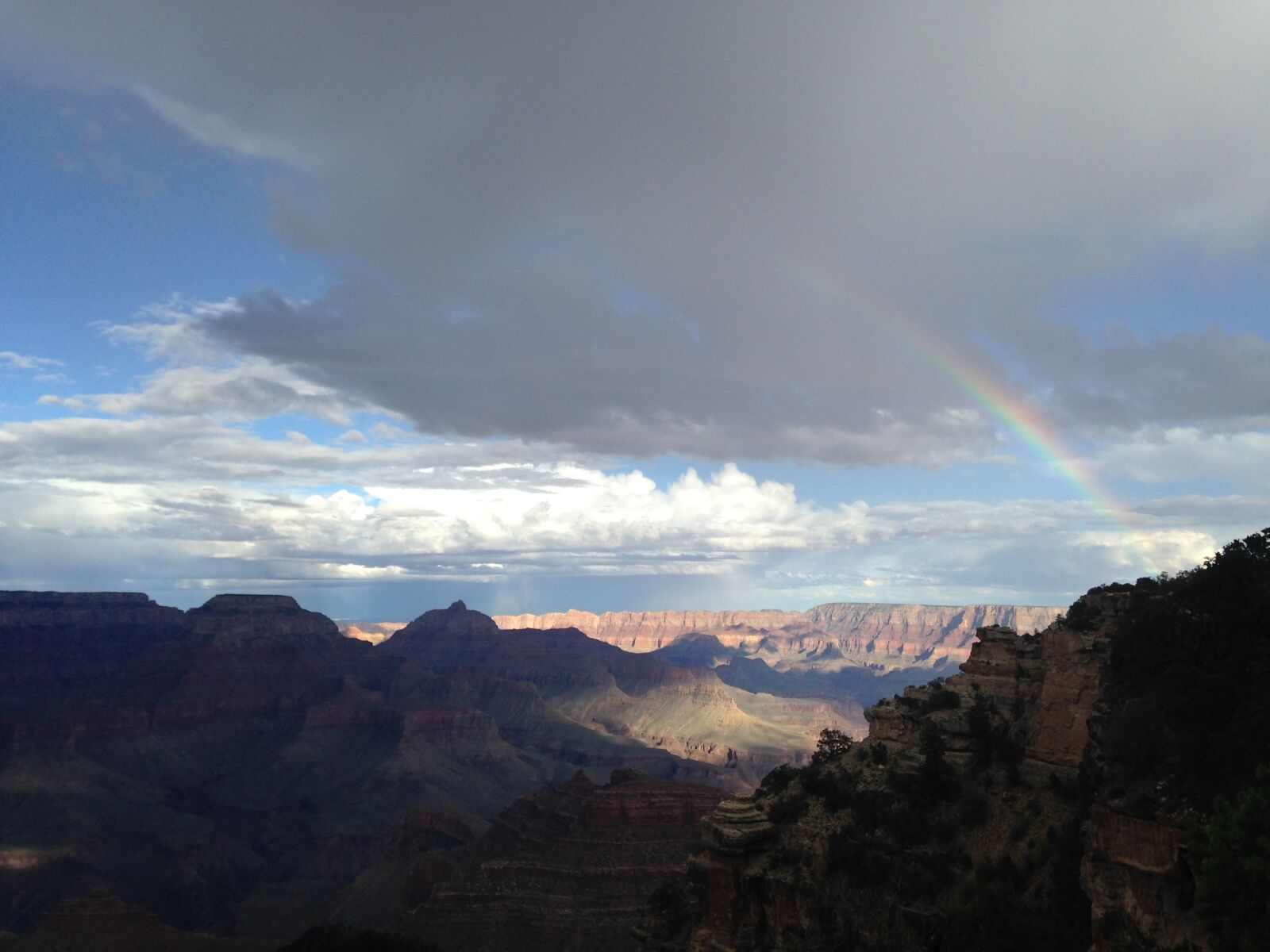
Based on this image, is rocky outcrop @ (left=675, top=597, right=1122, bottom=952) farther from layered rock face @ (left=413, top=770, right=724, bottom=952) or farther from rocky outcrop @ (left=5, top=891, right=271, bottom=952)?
rocky outcrop @ (left=5, top=891, right=271, bottom=952)

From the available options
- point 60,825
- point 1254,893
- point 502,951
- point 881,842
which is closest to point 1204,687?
point 1254,893

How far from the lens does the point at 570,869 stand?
99.9 metres

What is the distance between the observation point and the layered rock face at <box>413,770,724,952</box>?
297 ft

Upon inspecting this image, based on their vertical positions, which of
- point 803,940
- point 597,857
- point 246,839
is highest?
point 803,940

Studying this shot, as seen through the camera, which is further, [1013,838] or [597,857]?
[597,857]

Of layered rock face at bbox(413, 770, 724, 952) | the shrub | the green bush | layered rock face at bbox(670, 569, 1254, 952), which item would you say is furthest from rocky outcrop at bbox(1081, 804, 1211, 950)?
layered rock face at bbox(413, 770, 724, 952)

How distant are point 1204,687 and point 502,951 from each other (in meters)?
75.7

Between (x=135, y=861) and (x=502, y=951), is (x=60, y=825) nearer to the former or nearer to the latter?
(x=135, y=861)

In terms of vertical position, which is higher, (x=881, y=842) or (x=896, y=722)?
(x=896, y=722)

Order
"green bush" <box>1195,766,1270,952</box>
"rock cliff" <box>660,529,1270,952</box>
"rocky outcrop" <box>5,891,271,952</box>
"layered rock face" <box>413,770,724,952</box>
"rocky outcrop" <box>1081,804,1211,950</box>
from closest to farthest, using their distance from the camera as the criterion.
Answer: "green bush" <box>1195,766,1270,952</box>, "rocky outcrop" <box>1081,804,1211,950</box>, "rock cliff" <box>660,529,1270,952</box>, "layered rock face" <box>413,770,724,952</box>, "rocky outcrop" <box>5,891,271,952</box>

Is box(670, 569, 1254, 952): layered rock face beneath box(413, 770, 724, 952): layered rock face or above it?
above

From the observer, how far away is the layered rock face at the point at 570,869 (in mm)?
90500

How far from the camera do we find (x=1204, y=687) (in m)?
33.1

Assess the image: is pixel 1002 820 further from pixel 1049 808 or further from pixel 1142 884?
pixel 1142 884
